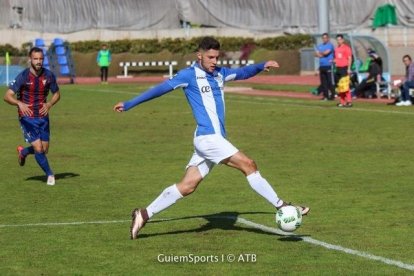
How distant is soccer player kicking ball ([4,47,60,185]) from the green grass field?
632mm

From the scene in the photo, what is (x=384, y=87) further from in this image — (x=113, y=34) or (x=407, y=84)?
(x=113, y=34)

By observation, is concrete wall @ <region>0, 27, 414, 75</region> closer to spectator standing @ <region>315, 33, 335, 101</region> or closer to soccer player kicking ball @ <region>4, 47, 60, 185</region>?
spectator standing @ <region>315, 33, 335, 101</region>

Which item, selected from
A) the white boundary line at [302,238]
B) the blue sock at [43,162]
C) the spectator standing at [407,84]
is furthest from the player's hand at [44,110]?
the spectator standing at [407,84]

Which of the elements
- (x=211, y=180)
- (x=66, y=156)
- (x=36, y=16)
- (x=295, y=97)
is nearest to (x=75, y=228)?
(x=211, y=180)

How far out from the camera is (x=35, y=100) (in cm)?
1736

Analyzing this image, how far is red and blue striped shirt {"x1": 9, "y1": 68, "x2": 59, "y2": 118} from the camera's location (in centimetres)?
1717

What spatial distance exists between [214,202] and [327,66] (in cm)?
2285

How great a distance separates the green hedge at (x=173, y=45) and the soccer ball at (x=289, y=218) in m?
49.7

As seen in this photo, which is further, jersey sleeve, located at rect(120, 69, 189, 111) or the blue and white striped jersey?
the blue and white striped jersey

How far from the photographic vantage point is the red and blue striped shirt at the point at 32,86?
1717 cm

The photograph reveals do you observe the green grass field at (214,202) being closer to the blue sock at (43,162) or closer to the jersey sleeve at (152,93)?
the blue sock at (43,162)

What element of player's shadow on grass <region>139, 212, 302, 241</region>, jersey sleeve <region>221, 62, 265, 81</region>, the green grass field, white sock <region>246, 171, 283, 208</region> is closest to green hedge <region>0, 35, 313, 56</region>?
the green grass field

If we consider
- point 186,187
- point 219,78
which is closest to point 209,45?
point 219,78

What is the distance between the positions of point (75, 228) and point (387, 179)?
5.84 metres
